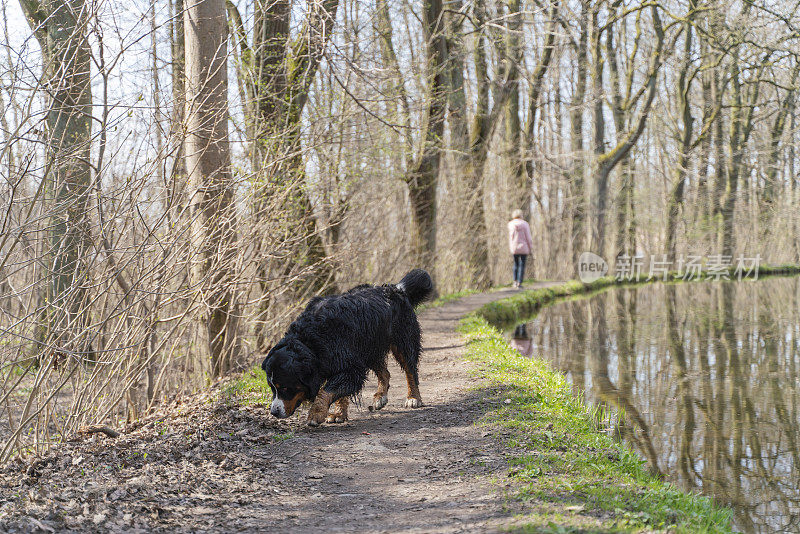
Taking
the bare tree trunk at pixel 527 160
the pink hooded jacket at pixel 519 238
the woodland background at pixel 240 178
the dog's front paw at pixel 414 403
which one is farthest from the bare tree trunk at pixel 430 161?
the dog's front paw at pixel 414 403

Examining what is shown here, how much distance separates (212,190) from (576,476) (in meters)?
5.00

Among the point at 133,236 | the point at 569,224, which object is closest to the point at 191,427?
the point at 133,236

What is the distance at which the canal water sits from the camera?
6250mm

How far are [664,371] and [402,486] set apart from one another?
7.17 metres

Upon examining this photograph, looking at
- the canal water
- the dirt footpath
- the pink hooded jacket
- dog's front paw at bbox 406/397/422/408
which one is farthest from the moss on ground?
the pink hooded jacket

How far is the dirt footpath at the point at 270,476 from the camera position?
415 cm

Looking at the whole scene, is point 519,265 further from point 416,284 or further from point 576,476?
point 576,476

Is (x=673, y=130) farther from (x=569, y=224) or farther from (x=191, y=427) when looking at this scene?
(x=191, y=427)

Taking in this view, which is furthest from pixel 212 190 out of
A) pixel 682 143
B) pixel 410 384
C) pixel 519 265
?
pixel 682 143

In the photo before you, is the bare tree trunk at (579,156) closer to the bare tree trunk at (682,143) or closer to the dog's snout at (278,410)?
the bare tree trunk at (682,143)

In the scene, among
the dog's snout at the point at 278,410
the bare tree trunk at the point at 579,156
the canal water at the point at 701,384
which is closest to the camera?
the dog's snout at the point at 278,410

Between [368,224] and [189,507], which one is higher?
[368,224]

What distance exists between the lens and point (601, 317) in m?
17.7

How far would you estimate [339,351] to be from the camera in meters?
6.21
